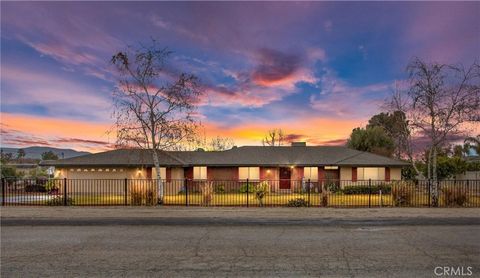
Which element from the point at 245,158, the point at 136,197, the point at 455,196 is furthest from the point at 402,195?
the point at 245,158

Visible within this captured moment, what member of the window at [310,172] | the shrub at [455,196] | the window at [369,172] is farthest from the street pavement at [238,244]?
the window at [310,172]

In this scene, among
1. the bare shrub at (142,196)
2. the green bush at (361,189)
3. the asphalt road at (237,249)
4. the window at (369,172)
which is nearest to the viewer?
the asphalt road at (237,249)

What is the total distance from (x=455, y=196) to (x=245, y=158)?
19886 millimetres

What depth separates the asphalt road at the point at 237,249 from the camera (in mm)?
7707

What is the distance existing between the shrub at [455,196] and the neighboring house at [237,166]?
13570 mm

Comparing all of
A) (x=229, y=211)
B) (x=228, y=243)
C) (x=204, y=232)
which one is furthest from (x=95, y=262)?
(x=229, y=211)

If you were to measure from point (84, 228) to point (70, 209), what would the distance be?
561 centimetres

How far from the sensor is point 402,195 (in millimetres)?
19547

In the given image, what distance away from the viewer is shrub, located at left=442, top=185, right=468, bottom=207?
19.2 metres

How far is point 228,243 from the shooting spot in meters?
10.5

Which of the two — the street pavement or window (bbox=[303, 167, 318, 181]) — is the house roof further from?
the street pavement

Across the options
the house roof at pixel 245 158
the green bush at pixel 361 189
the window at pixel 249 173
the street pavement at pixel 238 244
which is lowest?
the green bush at pixel 361 189

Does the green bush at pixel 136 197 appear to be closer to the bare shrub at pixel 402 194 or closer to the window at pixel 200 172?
the bare shrub at pixel 402 194

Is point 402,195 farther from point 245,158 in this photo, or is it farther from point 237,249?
point 245,158
